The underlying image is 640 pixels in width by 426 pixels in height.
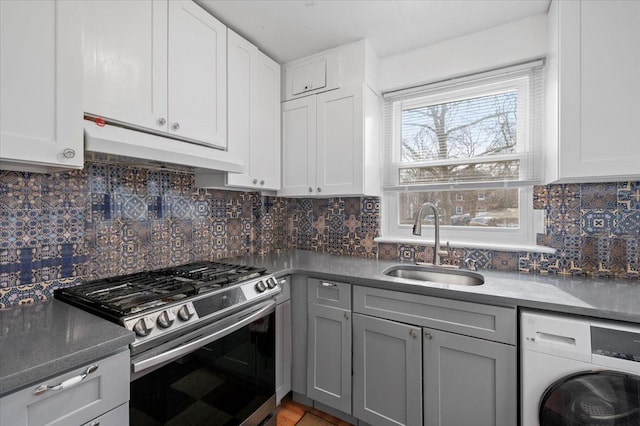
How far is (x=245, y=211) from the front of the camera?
2404 mm

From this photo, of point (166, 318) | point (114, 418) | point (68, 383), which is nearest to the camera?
point (68, 383)

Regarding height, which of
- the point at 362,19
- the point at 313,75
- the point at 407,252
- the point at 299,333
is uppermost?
the point at 362,19

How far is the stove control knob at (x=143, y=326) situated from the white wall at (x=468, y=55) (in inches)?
82.8

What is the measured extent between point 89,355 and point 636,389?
6.16 feet

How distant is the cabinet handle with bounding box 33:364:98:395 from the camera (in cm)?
78

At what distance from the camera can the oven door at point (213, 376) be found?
1.05 metres

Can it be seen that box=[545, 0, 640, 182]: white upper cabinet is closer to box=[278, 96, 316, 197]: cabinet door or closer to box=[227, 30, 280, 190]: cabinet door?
box=[278, 96, 316, 197]: cabinet door

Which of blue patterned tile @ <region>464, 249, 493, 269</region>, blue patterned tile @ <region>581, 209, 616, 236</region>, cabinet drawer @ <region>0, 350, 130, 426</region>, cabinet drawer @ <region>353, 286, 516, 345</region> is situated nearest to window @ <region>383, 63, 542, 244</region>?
blue patterned tile @ <region>464, 249, 493, 269</region>

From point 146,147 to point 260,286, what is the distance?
0.86 meters

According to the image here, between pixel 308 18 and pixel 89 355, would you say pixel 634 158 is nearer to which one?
pixel 308 18

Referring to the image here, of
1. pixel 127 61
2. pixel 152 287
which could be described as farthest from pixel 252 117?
pixel 152 287

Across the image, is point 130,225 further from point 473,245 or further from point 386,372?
point 473,245

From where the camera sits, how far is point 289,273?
1.90 metres

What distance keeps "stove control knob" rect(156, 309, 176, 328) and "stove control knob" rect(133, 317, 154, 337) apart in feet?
0.10
